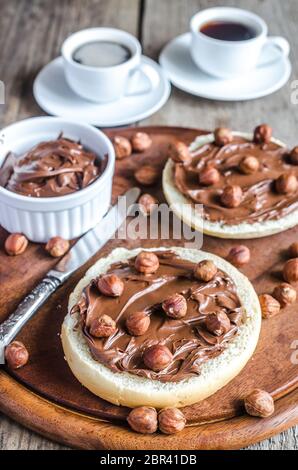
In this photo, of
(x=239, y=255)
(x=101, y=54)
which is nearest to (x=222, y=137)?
(x=239, y=255)

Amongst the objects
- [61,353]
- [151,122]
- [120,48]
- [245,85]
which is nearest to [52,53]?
[120,48]

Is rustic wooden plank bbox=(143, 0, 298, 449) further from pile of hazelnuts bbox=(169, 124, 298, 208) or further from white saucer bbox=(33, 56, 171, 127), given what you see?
pile of hazelnuts bbox=(169, 124, 298, 208)

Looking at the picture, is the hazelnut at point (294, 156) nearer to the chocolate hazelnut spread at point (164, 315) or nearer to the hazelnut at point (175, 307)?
the chocolate hazelnut spread at point (164, 315)

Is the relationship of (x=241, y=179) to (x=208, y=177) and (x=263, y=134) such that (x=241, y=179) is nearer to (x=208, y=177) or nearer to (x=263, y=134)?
(x=208, y=177)

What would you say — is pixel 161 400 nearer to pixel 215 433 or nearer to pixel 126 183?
pixel 215 433

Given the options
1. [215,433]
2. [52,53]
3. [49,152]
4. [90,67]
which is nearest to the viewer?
[215,433]

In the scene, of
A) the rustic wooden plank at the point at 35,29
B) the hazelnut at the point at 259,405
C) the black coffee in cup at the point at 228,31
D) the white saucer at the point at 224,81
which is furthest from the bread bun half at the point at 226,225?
the black coffee in cup at the point at 228,31
